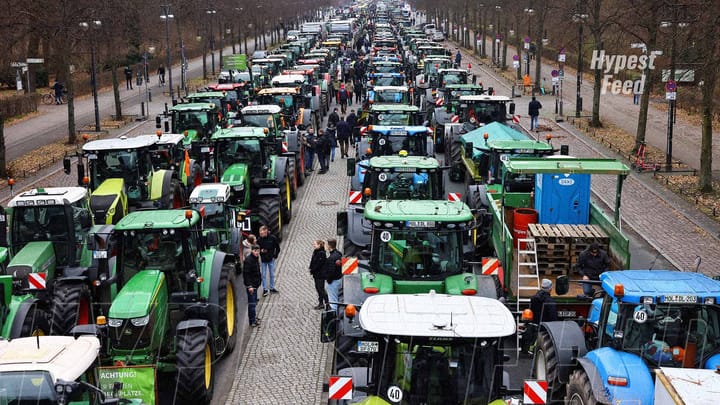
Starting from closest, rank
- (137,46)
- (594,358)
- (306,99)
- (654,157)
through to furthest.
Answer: (594,358) < (654,157) < (306,99) < (137,46)

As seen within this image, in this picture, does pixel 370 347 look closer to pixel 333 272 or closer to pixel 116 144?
pixel 333 272

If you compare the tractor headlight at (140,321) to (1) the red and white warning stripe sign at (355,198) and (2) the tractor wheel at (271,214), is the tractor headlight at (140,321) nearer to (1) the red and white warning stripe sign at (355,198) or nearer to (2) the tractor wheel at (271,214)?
(1) the red and white warning stripe sign at (355,198)

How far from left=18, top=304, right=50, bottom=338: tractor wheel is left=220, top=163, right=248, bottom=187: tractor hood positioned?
24.5 ft

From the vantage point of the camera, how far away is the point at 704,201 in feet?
83.8

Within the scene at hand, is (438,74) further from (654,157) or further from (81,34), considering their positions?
(81,34)

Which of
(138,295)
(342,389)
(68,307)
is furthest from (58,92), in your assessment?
(342,389)

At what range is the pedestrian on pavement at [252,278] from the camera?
1589cm

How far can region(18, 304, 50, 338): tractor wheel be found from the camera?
12935mm

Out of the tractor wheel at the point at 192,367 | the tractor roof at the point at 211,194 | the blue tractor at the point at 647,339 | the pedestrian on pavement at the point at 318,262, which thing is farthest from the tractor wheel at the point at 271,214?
the blue tractor at the point at 647,339

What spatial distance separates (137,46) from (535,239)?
66.9 m

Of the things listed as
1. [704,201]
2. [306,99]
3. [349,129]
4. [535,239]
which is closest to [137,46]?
[306,99]

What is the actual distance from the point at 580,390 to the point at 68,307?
831cm

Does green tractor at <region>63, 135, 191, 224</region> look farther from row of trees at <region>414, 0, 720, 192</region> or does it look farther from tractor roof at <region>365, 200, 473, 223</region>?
row of trees at <region>414, 0, 720, 192</region>

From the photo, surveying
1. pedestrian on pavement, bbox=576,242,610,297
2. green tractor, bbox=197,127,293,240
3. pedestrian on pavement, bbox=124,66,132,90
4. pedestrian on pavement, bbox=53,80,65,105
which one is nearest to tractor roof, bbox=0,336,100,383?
pedestrian on pavement, bbox=576,242,610,297
